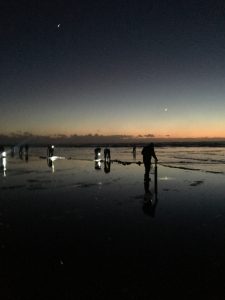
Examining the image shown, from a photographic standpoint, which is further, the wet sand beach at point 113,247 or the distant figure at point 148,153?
the distant figure at point 148,153

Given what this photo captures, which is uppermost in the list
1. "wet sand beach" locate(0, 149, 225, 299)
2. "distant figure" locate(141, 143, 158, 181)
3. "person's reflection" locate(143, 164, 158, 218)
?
"distant figure" locate(141, 143, 158, 181)

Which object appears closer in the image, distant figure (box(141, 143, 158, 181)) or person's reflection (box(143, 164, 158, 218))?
person's reflection (box(143, 164, 158, 218))

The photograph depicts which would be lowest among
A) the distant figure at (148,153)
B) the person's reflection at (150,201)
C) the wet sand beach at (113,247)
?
the person's reflection at (150,201)

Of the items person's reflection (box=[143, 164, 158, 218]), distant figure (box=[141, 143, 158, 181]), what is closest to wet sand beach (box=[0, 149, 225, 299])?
person's reflection (box=[143, 164, 158, 218])

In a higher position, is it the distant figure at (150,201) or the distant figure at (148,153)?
the distant figure at (148,153)

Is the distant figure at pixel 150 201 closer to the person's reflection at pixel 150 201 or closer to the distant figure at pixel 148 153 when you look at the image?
the person's reflection at pixel 150 201

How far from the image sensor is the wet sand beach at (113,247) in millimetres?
6344

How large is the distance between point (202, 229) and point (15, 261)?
18.1ft

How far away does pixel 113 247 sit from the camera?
28.2 feet

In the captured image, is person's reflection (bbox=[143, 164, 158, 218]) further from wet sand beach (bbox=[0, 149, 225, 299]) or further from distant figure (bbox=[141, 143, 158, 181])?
distant figure (bbox=[141, 143, 158, 181])

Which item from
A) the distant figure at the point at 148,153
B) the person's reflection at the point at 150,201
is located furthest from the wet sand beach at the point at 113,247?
the distant figure at the point at 148,153

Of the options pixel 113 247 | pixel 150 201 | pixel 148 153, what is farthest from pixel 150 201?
pixel 113 247

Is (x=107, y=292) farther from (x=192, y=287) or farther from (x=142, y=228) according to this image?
(x=142, y=228)

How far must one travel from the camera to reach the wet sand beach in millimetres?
6344
